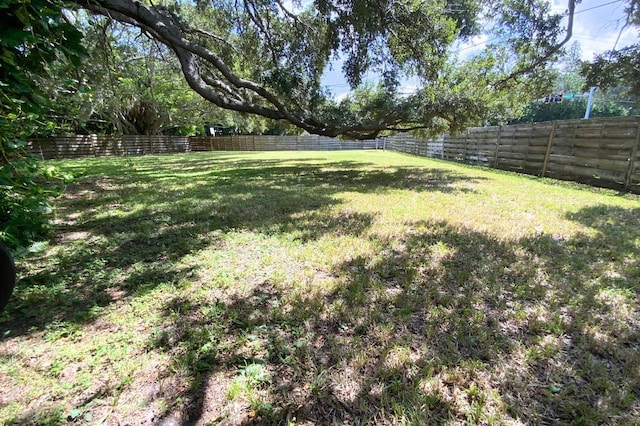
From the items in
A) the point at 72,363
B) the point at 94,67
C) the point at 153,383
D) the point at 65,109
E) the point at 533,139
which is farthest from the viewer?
the point at 533,139

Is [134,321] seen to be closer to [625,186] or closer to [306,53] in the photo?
[306,53]

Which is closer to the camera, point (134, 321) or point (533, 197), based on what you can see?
point (134, 321)

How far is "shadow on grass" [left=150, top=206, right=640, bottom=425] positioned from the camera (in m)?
1.25

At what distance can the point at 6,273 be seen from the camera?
1.56m

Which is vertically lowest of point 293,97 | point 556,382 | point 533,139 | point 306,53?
point 556,382

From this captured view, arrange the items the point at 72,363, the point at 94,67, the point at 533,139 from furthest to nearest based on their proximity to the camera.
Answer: the point at 533,139
the point at 94,67
the point at 72,363

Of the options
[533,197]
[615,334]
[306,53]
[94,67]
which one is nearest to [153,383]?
[615,334]

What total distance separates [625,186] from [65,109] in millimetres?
9330

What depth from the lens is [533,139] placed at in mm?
8203

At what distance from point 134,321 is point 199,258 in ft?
3.02

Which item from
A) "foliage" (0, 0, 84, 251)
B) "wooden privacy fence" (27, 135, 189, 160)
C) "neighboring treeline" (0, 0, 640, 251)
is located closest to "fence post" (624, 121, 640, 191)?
"neighboring treeline" (0, 0, 640, 251)

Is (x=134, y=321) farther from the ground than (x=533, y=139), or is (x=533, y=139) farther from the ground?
(x=533, y=139)

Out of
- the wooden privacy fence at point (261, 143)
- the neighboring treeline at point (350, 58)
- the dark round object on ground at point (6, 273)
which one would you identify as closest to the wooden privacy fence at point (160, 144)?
the wooden privacy fence at point (261, 143)

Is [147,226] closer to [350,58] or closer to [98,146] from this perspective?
[350,58]
